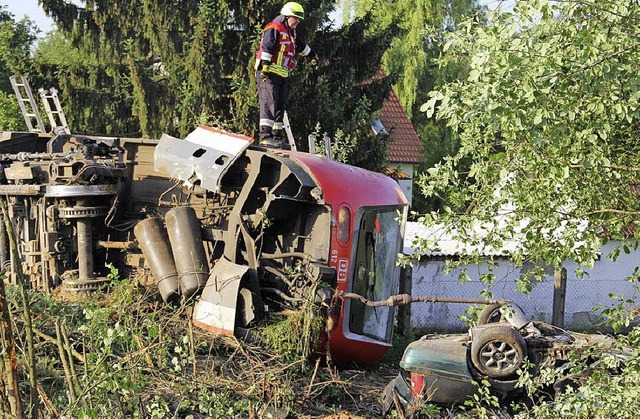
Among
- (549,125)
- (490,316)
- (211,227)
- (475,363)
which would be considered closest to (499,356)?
(475,363)

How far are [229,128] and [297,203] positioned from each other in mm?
7300

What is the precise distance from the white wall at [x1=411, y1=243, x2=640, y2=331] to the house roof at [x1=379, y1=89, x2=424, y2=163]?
1406 cm

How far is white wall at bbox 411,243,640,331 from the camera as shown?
14688mm

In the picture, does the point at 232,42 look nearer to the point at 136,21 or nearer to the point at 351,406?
the point at 136,21

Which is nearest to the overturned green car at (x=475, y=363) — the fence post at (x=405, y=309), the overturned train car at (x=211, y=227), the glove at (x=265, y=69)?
the overturned train car at (x=211, y=227)

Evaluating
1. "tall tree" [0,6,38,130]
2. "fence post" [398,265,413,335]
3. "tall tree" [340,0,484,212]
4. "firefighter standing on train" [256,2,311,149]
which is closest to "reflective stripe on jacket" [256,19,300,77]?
"firefighter standing on train" [256,2,311,149]

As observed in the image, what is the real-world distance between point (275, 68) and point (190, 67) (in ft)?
18.4

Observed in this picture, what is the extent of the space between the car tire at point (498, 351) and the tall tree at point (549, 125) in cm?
158

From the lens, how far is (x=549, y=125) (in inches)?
177

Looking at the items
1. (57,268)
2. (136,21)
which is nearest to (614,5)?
(57,268)

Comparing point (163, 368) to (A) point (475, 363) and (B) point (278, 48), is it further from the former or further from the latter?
(B) point (278, 48)

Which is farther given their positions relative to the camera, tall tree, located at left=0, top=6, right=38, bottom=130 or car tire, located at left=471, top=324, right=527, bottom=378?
tall tree, located at left=0, top=6, right=38, bottom=130

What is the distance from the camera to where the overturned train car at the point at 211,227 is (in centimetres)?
804

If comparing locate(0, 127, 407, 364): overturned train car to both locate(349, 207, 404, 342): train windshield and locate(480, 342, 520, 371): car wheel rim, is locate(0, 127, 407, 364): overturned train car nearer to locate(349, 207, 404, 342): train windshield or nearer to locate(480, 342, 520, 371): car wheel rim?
locate(349, 207, 404, 342): train windshield
